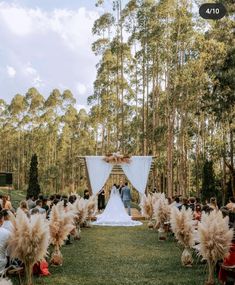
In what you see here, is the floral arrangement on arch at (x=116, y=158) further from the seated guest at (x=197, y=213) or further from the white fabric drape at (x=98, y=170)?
the seated guest at (x=197, y=213)

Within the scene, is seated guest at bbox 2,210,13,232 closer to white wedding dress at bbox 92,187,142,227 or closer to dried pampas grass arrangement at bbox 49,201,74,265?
dried pampas grass arrangement at bbox 49,201,74,265

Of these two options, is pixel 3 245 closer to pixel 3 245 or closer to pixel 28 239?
pixel 3 245

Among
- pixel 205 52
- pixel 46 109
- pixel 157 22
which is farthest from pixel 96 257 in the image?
pixel 46 109

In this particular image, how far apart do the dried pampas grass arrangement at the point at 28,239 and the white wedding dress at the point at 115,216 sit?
12439mm

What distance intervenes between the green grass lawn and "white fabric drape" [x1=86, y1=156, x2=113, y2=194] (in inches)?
272

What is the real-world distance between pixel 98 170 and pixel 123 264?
1187 centimetres

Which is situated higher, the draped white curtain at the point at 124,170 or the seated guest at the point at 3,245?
the draped white curtain at the point at 124,170

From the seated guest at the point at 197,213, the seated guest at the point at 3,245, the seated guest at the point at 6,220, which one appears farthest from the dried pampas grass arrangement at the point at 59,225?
the seated guest at the point at 197,213

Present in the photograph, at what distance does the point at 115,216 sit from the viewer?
66.9 ft

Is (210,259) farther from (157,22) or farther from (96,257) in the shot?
(157,22)

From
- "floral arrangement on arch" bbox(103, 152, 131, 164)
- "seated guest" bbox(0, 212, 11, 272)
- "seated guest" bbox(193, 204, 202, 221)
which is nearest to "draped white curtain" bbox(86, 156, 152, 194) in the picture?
"floral arrangement on arch" bbox(103, 152, 131, 164)

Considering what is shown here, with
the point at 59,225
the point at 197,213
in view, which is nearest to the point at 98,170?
the point at 197,213

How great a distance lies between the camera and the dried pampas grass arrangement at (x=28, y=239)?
685 centimetres

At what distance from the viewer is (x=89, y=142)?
6334cm
